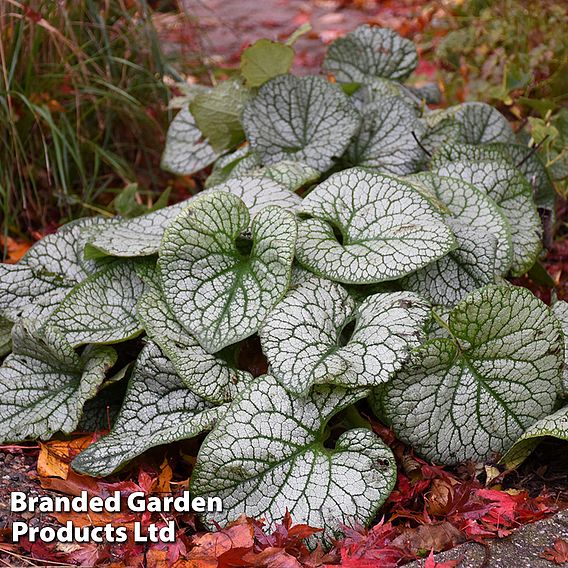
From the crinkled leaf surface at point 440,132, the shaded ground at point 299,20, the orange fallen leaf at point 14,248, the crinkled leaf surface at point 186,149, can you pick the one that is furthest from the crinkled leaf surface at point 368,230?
the shaded ground at point 299,20

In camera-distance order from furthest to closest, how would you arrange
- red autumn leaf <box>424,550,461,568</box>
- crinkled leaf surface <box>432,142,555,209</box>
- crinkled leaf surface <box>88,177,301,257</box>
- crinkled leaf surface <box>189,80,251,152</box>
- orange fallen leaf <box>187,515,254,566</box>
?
crinkled leaf surface <box>189,80,251,152</box> < crinkled leaf surface <box>432,142,555,209</box> < crinkled leaf surface <box>88,177,301,257</box> < orange fallen leaf <box>187,515,254,566</box> < red autumn leaf <box>424,550,461,568</box>

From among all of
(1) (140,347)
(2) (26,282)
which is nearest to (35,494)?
(1) (140,347)

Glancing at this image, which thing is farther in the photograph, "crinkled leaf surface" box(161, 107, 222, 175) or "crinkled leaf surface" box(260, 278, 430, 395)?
"crinkled leaf surface" box(161, 107, 222, 175)

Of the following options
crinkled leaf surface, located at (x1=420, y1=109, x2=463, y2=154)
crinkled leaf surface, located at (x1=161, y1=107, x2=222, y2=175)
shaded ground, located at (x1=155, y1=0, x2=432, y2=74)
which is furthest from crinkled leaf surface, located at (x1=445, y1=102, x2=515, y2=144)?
shaded ground, located at (x1=155, y1=0, x2=432, y2=74)

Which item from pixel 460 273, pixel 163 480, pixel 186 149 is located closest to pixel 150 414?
pixel 163 480

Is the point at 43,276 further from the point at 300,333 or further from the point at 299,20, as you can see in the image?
the point at 299,20

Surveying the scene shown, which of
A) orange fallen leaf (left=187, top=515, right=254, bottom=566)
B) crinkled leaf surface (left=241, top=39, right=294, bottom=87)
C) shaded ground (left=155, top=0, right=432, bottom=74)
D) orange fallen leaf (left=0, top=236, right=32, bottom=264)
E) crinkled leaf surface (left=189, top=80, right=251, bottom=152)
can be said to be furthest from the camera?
shaded ground (left=155, top=0, right=432, bottom=74)

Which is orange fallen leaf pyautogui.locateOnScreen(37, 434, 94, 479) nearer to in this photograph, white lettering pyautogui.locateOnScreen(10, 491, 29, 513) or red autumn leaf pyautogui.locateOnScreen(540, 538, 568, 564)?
white lettering pyautogui.locateOnScreen(10, 491, 29, 513)
